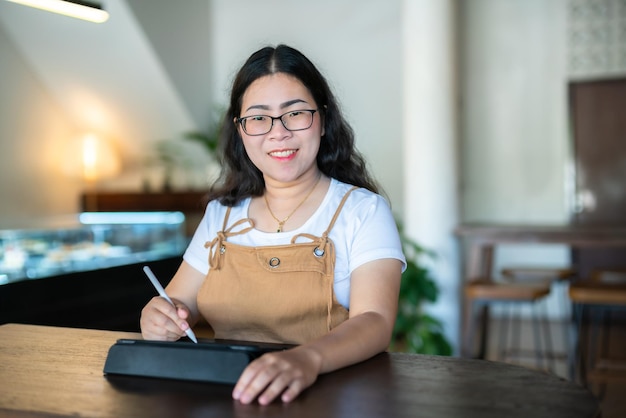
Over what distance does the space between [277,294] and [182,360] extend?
0.37 m

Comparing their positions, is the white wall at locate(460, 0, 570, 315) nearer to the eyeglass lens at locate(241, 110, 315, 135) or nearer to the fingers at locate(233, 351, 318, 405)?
the eyeglass lens at locate(241, 110, 315, 135)

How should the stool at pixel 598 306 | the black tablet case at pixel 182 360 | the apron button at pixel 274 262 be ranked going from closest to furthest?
the black tablet case at pixel 182 360 < the apron button at pixel 274 262 < the stool at pixel 598 306

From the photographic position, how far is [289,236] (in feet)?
5.41

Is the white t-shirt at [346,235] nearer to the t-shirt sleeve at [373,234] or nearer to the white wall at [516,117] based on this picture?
the t-shirt sleeve at [373,234]

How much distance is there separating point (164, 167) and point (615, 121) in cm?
429

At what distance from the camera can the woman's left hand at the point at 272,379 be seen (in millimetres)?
1098

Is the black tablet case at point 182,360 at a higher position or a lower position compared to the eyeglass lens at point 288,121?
lower

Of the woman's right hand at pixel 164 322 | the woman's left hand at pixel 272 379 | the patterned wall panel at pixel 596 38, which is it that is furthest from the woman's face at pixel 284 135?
the patterned wall panel at pixel 596 38

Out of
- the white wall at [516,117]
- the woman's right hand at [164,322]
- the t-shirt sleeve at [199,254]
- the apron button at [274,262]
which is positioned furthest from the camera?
the white wall at [516,117]

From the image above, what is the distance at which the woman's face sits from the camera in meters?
1.65

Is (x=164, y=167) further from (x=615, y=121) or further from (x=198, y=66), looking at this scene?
(x=615, y=121)

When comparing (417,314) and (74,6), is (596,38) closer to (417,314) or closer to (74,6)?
(417,314)

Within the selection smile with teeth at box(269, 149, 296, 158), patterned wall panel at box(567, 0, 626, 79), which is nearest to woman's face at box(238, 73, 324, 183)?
smile with teeth at box(269, 149, 296, 158)

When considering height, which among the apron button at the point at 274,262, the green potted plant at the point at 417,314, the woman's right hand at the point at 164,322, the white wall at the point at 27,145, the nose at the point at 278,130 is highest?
the white wall at the point at 27,145
